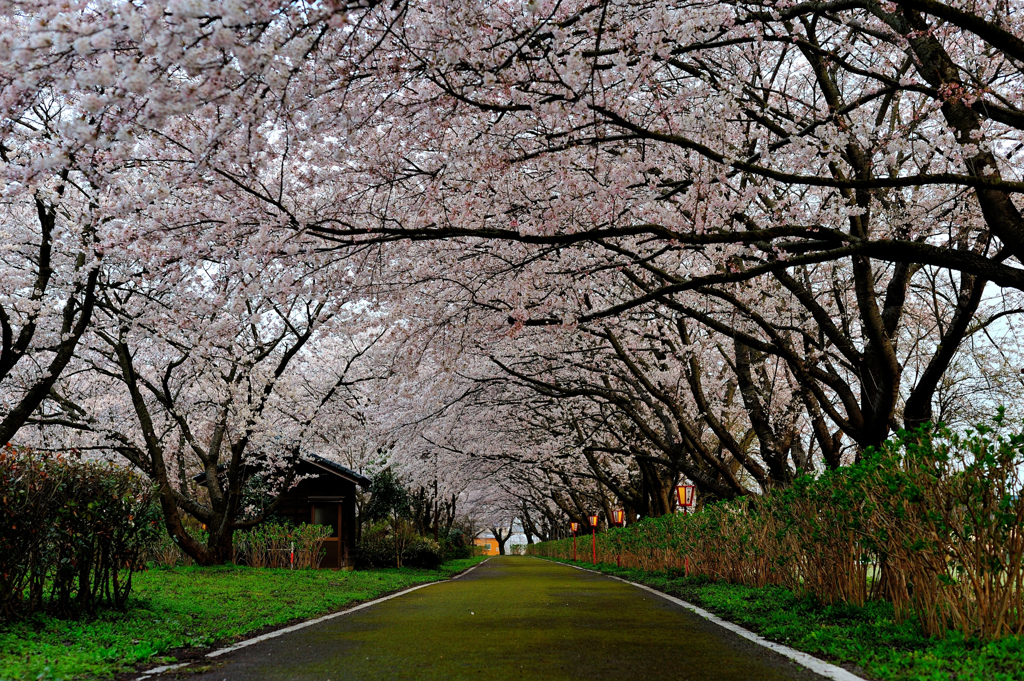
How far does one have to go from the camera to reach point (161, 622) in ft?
28.2

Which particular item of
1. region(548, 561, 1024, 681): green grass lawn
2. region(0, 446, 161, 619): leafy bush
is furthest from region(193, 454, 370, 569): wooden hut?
region(548, 561, 1024, 681): green grass lawn

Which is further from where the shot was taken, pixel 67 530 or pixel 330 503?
pixel 330 503

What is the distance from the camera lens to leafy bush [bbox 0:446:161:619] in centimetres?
734

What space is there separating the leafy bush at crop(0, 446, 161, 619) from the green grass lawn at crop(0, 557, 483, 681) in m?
0.31

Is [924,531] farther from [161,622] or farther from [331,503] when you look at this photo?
[331,503]

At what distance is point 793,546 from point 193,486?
2288cm

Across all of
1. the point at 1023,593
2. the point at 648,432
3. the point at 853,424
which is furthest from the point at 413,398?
the point at 1023,593

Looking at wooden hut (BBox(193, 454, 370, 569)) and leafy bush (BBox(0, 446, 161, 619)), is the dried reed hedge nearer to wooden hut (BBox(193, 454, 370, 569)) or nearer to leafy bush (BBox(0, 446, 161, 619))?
leafy bush (BBox(0, 446, 161, 619))

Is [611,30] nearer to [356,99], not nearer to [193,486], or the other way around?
[356,99]

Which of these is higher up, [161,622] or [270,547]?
[270,547]

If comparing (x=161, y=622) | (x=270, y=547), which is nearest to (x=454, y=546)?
(x=270, y=547)

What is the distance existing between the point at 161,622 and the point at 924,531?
812 centimetres

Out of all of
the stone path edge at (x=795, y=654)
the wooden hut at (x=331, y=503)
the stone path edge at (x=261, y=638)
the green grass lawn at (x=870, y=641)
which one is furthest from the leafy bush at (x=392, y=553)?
the stone path edge at (x=795, y=654)

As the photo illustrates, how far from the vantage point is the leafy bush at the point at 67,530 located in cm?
734
